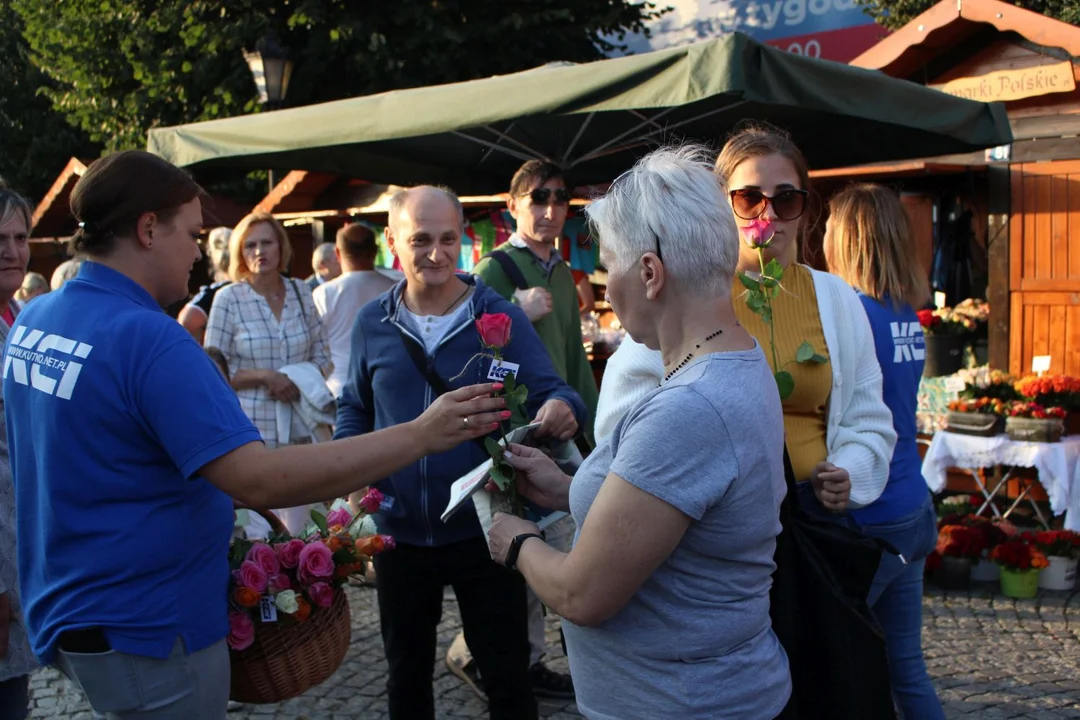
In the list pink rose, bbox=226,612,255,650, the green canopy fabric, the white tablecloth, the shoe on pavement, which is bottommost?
the shoe on pavement

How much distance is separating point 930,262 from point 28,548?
872 centimetres

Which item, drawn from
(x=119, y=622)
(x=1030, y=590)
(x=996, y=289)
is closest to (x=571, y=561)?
(x=119, y=622)

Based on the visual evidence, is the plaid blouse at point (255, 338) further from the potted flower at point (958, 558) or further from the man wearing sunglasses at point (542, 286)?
the potted flower at point (958, 558)

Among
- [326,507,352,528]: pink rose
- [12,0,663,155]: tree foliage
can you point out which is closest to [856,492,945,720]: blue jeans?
[326,507,352,528]: pink rose

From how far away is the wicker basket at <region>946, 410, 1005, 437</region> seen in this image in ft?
21.3

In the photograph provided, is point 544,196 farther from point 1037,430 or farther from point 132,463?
point 1037,430

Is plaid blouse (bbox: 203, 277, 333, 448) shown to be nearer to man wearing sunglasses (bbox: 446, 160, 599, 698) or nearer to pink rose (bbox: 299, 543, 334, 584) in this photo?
man wearing sunglasses (bbox: 446, 160, 599, 698)

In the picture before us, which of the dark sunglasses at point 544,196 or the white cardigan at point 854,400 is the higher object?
the dark sunglasses at point 544,196

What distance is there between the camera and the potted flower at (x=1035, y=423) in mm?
6344

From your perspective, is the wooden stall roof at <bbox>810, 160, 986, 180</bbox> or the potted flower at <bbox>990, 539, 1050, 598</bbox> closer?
the potted flower at <bbox>990, 539, 1050, 598</bbox>

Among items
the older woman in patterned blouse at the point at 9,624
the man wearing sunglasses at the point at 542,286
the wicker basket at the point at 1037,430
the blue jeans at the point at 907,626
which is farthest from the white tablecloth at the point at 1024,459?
the older woman in patterned blouse at the point at 9,624

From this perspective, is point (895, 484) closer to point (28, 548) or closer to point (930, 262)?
point (28, 548)

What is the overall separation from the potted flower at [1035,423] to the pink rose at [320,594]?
17.1 ft

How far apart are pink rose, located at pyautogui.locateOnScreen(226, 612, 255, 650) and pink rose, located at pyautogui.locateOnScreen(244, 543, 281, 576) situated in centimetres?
14
